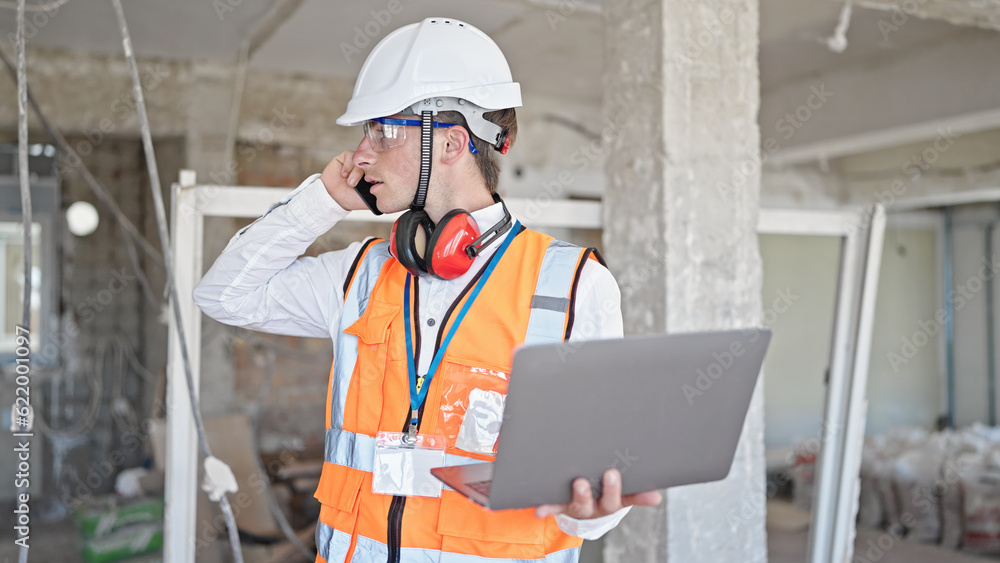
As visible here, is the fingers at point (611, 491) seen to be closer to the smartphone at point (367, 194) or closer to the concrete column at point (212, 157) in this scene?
the smartphone at point (367, 194)

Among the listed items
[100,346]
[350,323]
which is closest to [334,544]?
[350,323]

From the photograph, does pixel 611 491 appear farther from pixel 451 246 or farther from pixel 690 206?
pixel 690 206

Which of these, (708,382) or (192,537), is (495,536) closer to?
(708,382)

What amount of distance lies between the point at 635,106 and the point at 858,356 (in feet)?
4.36

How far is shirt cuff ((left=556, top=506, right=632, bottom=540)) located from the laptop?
13cm

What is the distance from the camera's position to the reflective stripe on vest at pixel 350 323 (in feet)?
4.69

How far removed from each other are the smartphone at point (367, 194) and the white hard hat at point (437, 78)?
0.12 meters

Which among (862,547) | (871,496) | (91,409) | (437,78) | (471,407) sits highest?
(437,78)

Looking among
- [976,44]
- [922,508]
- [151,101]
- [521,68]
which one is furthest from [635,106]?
[922,508]

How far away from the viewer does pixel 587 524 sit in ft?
3.90

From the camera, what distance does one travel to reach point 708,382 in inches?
42.1

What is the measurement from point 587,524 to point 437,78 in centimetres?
80

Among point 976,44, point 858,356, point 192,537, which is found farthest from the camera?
point 976,44

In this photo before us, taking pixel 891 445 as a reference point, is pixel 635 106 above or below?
above
